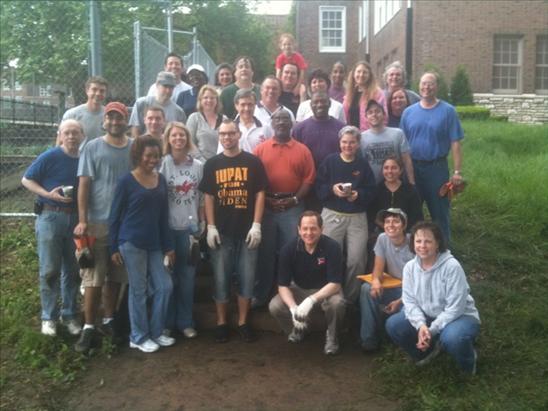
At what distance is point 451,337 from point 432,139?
2.21m

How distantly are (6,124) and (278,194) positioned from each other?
842 cm

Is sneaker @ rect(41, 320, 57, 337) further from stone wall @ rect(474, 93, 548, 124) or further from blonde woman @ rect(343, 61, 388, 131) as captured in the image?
stone wall @ rect(474, 93, 548, 124)

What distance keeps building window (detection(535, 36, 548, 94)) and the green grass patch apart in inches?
399

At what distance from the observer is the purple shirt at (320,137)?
19.3 feet

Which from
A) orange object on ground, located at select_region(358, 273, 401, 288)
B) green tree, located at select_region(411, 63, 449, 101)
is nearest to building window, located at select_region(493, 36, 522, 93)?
green tree, located at select_region(411, 63, 449, 101)

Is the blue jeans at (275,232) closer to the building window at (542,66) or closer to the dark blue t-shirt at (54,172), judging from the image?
the dark blue t-shirt at (54,172)

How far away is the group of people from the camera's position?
524cm

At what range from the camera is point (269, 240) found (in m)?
5.67

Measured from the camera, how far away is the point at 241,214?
5516mm

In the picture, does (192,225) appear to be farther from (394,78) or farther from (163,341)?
(394,78)

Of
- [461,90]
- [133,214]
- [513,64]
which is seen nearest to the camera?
[133,214]

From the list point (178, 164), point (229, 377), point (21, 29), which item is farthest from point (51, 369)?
point (21, 29)

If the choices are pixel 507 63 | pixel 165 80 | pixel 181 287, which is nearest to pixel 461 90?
pixel 507 63

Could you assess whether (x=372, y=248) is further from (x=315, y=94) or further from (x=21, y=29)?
(x=21, y=29)
